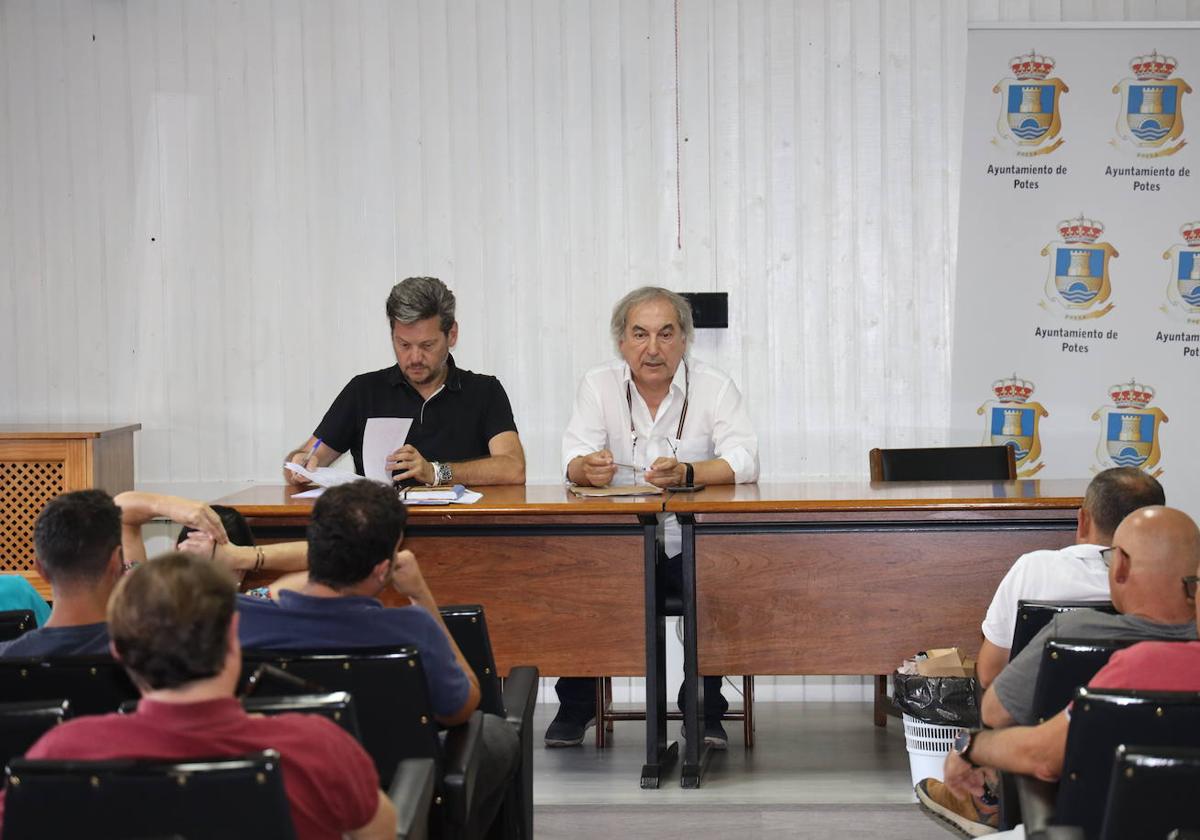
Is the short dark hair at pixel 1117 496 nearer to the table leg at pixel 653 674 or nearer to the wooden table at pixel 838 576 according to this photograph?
the wooden table at pixel 838 576

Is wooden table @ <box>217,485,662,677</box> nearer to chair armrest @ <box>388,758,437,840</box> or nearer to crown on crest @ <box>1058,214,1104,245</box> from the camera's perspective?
chair armrest @ <box>388,758,437,840</box>

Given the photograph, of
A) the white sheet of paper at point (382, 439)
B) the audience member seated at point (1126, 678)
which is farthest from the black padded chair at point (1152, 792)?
the white sheet of paper at point (382, 439)

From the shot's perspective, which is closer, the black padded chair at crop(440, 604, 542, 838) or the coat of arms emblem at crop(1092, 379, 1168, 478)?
the black padded chair at crop(440, 604, 542, 838)

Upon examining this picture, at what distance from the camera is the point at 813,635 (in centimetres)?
439

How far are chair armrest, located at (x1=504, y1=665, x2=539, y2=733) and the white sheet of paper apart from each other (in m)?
1.35

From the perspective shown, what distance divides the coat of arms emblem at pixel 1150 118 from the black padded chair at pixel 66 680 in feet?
16.8

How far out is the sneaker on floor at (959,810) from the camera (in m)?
3.40

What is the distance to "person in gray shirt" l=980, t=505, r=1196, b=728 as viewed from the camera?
2607 millimetres

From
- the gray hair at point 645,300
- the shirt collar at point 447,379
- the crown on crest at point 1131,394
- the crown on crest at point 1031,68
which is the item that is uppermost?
the crown on crest at point 1031,68

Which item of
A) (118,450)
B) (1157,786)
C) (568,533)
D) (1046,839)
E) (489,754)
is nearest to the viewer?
(1157,786)

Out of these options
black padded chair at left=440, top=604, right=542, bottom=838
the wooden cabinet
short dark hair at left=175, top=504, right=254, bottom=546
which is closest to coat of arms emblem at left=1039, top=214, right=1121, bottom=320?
black padded chair at left=440, top=604, right=542, bottom=838

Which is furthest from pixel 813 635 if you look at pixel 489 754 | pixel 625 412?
pixel 489 754

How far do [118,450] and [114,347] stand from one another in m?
0.52

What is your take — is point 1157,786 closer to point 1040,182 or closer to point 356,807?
point 356,807
